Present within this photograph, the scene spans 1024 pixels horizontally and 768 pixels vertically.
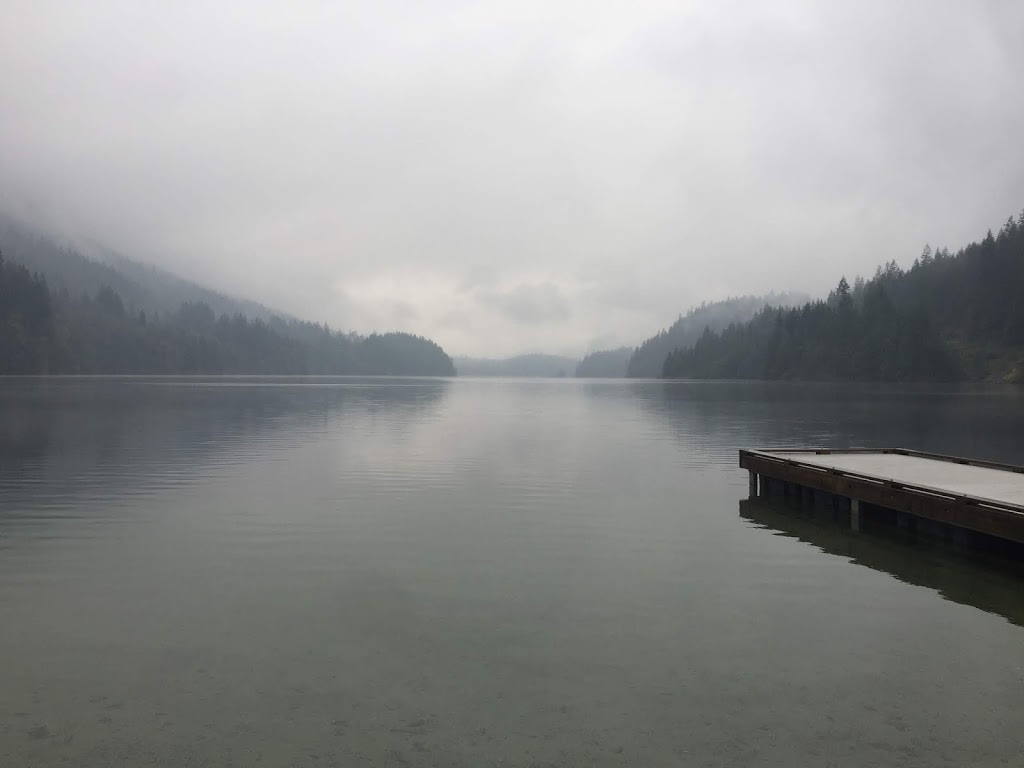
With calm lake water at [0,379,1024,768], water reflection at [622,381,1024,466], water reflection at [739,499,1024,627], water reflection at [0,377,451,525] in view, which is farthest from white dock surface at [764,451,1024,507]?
water reflection at [0,377,451,525]

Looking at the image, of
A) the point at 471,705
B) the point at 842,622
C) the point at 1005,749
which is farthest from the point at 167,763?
the point at 842,622

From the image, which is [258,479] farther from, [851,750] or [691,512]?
[851,750]

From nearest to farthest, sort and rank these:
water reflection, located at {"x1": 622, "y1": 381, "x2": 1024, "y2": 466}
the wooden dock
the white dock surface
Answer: the wooden dock → the white dock surface → water reflection, located at {"x1": 622, "y1": 381, "x2": 1024, "y2": 466}

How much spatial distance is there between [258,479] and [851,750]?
2768 cm

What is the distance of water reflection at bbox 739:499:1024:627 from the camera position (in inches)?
640

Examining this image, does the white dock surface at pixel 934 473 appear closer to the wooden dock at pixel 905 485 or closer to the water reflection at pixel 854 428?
the wooden dock at pixel 905 485

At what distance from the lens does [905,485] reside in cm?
2186

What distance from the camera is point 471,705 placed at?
10289mm

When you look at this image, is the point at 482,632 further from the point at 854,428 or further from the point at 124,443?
the point at 854,428

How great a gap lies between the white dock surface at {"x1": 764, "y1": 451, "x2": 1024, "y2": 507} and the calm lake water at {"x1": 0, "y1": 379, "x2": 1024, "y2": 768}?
2.54 m

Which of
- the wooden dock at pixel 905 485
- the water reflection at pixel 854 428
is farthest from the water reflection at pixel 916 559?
the water reflection at pixel 854 428

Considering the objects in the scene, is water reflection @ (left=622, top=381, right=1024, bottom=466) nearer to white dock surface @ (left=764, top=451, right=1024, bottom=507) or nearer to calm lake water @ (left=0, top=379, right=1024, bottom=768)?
white dock surface @ (left=764, top=451, right=1024, bottom=507)

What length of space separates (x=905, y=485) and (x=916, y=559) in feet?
9.70

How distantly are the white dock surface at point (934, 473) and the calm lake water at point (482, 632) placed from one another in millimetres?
2543
